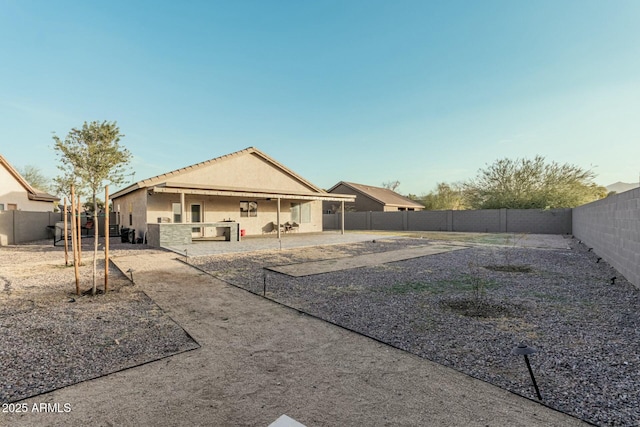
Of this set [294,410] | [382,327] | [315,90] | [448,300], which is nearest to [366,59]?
[315,90]

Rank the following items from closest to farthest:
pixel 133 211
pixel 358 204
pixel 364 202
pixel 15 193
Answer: pixel 133 211 < pixel 15 193 < pixel 364 202 < pixel 358 204

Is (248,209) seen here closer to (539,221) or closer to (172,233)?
(172,233)

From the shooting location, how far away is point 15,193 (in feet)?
66.4

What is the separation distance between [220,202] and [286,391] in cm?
1546

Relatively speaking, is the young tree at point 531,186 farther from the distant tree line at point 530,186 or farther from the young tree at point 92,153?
the young tree at point 92,153

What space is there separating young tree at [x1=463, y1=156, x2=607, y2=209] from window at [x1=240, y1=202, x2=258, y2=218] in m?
24.0

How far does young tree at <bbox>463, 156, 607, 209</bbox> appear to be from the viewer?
82.2 ft

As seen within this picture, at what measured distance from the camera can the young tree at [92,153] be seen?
2372 cm

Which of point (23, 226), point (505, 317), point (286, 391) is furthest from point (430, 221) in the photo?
point (23, 226)

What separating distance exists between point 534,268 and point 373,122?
15.9 metres

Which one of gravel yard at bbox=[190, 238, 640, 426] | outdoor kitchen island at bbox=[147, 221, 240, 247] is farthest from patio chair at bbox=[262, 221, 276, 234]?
gravel yard at bbox=[190, 238, 640, 426]

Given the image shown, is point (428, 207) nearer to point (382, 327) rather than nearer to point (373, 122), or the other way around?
point (373, 122)

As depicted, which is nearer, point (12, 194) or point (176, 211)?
point (176, 211)

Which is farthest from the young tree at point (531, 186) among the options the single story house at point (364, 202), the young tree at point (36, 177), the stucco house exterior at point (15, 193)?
the young tree at point (36, 177)
